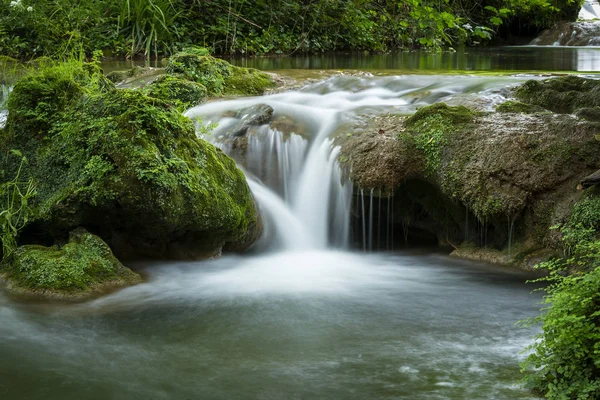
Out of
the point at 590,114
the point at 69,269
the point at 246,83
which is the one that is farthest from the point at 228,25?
the point at 69,269

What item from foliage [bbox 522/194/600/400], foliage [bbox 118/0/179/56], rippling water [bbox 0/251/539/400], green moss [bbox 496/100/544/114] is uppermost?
foliage [bbox 118/0/179/56]

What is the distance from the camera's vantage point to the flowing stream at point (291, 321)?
4.26 meters

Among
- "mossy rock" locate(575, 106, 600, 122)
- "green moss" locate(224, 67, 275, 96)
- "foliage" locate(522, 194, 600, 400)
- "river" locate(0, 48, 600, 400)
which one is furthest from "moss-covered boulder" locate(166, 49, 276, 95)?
"foliage" locate(522, 194, 600, 400)

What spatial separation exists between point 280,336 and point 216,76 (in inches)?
244

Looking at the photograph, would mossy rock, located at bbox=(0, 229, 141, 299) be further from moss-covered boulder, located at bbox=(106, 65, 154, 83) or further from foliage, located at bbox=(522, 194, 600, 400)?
moss-covered boulder, located at bbox=(106, 65, 154, 83)

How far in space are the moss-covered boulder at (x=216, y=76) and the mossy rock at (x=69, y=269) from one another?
4.48 m

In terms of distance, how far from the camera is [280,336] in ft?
16.7

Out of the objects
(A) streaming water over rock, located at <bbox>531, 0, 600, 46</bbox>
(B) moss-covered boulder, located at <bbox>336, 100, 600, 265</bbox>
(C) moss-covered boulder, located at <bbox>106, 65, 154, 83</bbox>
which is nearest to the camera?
(B) moss-covered boulder, located at <bbox>336, 100, 600, 265</bbox>

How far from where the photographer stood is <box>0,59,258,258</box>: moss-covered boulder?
6.32 meters

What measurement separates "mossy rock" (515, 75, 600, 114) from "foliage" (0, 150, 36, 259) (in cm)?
561

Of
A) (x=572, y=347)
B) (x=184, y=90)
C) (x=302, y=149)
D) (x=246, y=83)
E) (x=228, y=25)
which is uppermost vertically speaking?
(x=228, y=25)

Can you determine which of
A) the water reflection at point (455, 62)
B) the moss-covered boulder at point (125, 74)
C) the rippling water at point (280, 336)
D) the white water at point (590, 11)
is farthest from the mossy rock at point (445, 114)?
the white water at point (590, 11)

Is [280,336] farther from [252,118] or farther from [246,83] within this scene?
[246,83]

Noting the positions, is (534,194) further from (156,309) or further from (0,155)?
(0,155)
